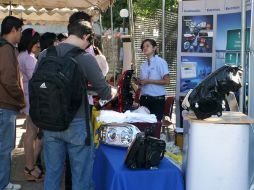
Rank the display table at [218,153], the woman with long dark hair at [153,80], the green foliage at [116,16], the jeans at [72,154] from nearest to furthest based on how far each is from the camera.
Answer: the display table at [218,153] → the jeans at [72,154] → the woman with long dark hair at [153,80] → the green foliage at [116,16]

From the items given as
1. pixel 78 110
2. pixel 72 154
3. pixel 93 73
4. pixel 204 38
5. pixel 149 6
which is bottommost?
pixel 72 154

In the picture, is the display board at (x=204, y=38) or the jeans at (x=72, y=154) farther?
the display board at (x=204, y=38)

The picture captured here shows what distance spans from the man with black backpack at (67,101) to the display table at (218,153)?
2.25ft

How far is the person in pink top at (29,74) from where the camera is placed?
4258mm

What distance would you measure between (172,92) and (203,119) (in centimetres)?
733

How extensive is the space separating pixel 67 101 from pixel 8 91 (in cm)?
125

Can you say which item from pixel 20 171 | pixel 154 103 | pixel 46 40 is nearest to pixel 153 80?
pixel 154 103

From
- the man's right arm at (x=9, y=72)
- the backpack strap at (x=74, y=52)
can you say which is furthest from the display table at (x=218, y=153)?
the man's right arm at (x=9, y=72)

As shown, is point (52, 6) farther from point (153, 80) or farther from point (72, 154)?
point (72, 154)

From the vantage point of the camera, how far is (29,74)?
14.0 feet

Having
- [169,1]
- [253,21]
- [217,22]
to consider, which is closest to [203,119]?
[253,21]

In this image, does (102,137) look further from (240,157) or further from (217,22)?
(217,22)

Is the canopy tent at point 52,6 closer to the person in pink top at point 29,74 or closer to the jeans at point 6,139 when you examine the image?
the person in pink top at point 29,74

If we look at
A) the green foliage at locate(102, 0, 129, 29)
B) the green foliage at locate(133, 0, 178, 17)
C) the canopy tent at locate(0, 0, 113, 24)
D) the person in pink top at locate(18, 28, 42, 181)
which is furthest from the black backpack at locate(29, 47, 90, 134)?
the green foliage at locate(102, 0, 129, 29)
